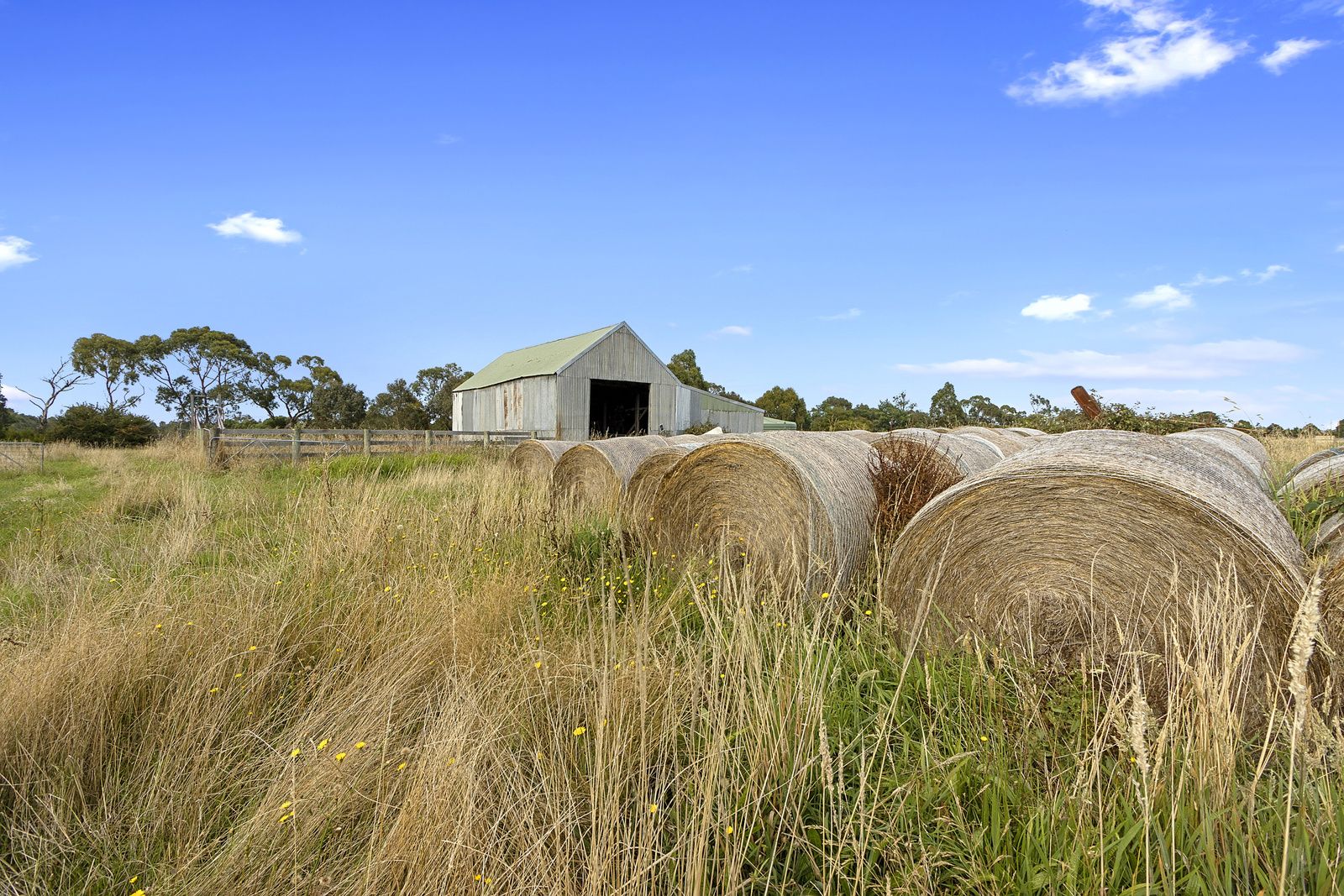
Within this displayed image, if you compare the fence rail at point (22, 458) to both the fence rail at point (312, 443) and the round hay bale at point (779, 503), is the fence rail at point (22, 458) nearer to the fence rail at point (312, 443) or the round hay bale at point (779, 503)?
the fence rail at point (312, 443)

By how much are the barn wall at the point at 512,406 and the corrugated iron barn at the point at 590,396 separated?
0.04 meters

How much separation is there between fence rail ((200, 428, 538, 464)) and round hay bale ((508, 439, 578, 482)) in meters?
6.95

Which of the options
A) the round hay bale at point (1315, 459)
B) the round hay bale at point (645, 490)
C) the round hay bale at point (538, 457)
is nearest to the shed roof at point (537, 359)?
the round hay bale at point (538, 457)

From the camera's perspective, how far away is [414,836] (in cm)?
227

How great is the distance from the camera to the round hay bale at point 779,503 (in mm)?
5418

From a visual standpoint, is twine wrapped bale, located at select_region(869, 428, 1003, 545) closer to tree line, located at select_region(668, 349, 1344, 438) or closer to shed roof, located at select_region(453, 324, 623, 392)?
tree line, located at select_region(668, 349, 1344, 438)

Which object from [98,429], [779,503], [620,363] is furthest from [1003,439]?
[98,429]

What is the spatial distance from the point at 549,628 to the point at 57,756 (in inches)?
94.4

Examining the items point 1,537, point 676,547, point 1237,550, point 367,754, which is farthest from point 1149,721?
point 1,537

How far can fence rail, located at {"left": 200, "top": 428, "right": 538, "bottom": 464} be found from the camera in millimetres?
19109

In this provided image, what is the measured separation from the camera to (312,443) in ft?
66.8

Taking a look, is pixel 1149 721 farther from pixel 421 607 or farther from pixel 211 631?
pixel 211 631

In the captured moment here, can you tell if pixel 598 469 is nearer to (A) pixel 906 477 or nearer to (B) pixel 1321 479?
(A) pixel 906 477

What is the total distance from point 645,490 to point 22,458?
2401 cm
